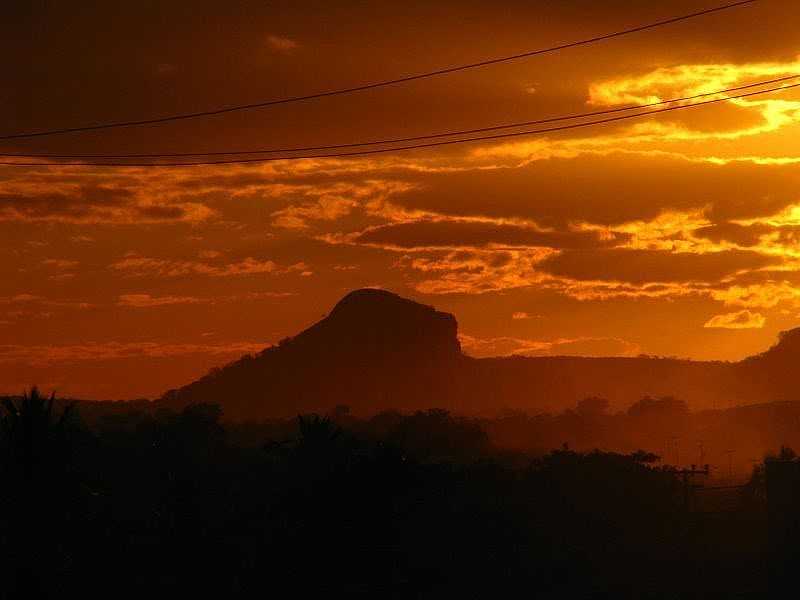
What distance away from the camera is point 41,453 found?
59.7 meters

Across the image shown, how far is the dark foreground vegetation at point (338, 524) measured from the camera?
204 ft

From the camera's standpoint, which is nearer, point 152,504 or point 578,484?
point 152,504

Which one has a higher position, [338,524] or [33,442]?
[33,442]

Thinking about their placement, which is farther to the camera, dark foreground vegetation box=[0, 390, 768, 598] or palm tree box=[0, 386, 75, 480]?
dark foreground vegetation box=[0, 390, 768, 598]

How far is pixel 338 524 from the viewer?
85.9 metres

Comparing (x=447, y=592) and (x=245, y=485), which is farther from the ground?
(x=245, y=485)

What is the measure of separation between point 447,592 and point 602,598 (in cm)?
1619

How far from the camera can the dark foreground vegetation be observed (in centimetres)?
6231

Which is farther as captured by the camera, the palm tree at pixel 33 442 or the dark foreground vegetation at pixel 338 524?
the dark foreground vegetation at pixel 338 524

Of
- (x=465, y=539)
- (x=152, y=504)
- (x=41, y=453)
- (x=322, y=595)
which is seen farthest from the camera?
(x=465, y=539)

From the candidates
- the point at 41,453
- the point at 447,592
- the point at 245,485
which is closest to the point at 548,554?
the point at 447,592

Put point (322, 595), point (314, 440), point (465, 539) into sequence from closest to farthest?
1. point (322, 595)
2. point (314, 440)
3. point (465, 539)

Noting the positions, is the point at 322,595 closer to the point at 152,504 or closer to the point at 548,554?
the point at 152,504

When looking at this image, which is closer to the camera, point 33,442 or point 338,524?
point 33,442
